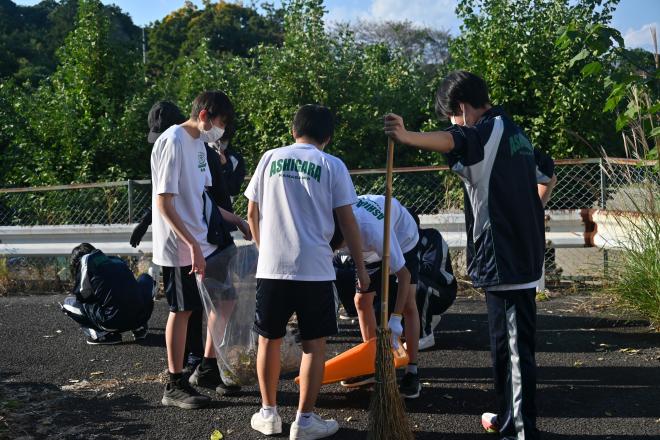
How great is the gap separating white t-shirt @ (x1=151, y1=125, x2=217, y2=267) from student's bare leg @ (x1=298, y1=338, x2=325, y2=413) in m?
1.05

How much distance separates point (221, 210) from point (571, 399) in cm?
262

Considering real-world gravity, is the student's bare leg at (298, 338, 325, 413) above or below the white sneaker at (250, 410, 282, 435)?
above

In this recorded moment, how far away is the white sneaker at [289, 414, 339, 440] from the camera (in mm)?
4160

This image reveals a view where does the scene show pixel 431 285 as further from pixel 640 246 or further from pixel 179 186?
pixel 179 186

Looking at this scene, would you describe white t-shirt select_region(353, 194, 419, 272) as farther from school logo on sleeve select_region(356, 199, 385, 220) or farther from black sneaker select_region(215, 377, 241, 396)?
black sneaker select_region(215, 377, 241, 396)

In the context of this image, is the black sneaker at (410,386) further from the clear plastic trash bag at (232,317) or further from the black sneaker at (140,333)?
the black sneaker at (140,333)

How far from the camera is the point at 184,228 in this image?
15.2ft

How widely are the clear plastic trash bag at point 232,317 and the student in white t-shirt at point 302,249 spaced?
694 mm

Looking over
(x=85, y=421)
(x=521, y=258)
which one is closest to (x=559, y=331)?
(x=521, y=258)

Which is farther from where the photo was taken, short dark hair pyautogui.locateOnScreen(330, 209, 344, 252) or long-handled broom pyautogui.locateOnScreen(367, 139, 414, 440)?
short dark hair pyautogui.locateOnScreen(330, 209, 344, 252)

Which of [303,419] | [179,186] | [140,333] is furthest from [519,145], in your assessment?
[140,333]

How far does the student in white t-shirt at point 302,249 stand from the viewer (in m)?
4.08

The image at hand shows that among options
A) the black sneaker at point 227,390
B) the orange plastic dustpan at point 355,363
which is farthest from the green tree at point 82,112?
the orange plastic dustpan at point 355,363

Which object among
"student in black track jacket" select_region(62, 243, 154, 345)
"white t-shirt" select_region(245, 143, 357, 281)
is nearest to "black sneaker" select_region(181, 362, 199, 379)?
"student in black track jacket" select_region(62, 243, 154, 345)
